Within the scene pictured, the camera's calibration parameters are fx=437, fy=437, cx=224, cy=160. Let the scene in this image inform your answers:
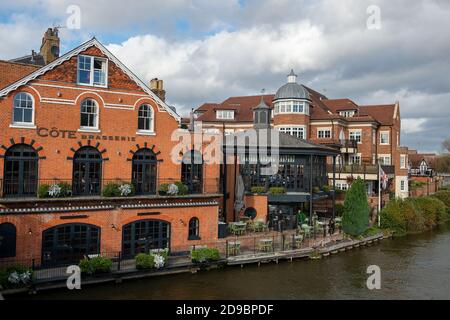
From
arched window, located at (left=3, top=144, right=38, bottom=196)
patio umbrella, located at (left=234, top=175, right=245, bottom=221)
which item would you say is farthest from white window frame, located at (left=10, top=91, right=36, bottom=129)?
patio umbrella, located at (left=234, top=175, right=245, bottom=221)

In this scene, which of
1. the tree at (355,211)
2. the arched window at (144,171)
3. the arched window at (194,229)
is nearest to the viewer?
the arched window at (144,171)

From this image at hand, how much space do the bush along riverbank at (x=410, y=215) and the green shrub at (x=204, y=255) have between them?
63.3 ft

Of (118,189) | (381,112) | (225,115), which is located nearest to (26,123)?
(118,189)

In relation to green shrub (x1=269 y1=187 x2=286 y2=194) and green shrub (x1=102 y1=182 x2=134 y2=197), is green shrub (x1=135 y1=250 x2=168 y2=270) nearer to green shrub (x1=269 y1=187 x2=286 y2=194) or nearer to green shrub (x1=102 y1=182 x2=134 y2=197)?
green shrub (x1=102 y1=182 x2=134 y2=197)

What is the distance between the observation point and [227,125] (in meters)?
50.6

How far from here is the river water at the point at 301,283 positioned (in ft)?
59.1

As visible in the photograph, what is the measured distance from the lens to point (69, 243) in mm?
20422

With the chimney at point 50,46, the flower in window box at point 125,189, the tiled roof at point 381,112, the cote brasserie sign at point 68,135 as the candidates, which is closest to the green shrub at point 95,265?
the flower in window box at point 125,189

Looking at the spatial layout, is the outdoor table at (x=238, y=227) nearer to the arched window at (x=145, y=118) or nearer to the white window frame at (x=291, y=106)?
the arched window at (x=145, y=118)

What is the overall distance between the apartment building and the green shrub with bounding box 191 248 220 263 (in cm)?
2340

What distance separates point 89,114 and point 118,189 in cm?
408

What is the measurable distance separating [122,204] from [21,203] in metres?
4.69

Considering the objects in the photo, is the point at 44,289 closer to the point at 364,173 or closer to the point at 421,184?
the point at 364,173

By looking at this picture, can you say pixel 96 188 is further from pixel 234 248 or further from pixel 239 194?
pixel 239 194
